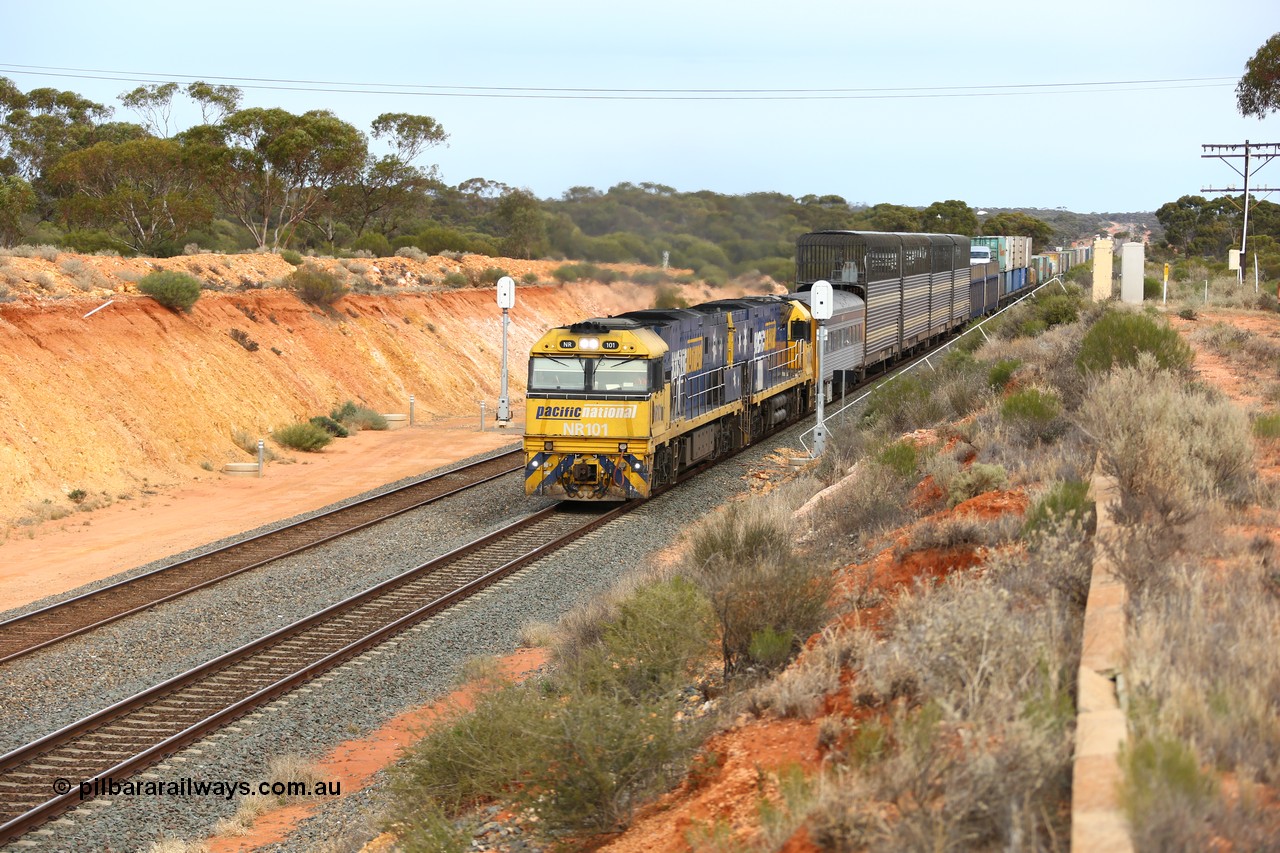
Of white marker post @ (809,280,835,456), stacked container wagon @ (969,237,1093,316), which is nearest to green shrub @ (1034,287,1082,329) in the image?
white marker post @ (809,280,835,456)

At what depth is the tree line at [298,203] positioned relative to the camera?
162ft

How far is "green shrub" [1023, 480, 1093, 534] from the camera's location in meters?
9.31

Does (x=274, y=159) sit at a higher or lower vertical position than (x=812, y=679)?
higher

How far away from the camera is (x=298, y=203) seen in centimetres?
5966

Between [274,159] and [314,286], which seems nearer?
[314,286]

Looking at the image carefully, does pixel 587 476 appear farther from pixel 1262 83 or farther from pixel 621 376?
pixel 1262 83

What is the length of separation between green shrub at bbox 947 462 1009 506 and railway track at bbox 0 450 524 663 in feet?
31.8

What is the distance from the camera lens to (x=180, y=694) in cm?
1203

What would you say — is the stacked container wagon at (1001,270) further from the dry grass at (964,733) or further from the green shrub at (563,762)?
the dry grass at (964,733)

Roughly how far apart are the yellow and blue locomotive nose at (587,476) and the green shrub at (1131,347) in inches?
278

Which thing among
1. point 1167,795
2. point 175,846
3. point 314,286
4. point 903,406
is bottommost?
point 175,846

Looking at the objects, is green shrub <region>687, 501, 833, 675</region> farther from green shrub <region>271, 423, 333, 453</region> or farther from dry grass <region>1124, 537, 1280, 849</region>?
green shrub <region>271, 423, 333, 453</region>

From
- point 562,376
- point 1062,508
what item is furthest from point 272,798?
point 562,376

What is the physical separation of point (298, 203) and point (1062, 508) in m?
55.0
